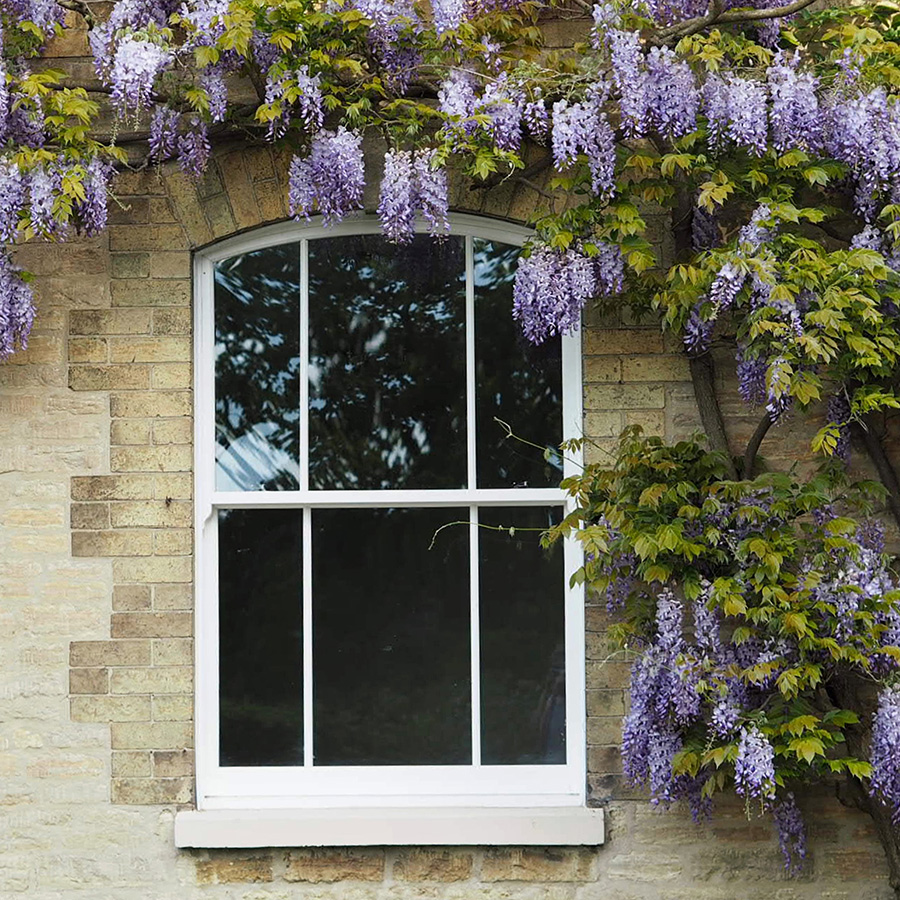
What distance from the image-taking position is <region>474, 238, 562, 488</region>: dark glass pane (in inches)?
163

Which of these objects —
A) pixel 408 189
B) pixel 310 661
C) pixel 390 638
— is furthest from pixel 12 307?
pixel 390 638

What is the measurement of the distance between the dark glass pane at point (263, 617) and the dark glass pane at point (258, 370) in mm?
152

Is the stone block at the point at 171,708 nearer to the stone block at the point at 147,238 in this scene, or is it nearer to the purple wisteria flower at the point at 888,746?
the stone block at the point at 147,238

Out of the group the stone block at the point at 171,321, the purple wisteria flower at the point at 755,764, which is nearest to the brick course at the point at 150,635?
the stone block at the point at 171,321

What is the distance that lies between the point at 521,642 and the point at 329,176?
166 cm

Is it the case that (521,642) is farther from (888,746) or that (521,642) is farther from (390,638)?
(888,746)

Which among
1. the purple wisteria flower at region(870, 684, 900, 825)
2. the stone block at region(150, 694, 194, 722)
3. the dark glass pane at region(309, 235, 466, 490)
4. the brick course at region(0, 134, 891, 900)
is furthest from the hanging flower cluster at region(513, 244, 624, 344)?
the stone block at region(150, 694, 194, 722)

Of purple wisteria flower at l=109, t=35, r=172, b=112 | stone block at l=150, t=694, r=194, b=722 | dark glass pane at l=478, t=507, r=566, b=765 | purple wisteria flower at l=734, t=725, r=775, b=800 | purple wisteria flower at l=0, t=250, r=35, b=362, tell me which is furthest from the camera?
dark glass pane at l=478, t=507, r=566, b=765

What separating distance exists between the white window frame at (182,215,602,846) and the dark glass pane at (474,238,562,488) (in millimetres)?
36

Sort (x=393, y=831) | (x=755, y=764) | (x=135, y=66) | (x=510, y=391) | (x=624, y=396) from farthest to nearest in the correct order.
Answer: (x=510, y=391)
(x=624, y=396)
(x=393, y=831)
(x=135, y=66)
(x=755, y=764)

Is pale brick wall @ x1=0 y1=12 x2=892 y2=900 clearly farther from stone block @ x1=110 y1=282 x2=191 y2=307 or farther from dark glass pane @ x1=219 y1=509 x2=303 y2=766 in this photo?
dark glass pane @ x1=219 y1=509 x2=303 y2=766

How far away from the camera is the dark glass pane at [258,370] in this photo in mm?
4137

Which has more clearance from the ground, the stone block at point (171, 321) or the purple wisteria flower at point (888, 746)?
the stone block at point (171, 321)

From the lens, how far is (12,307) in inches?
153
